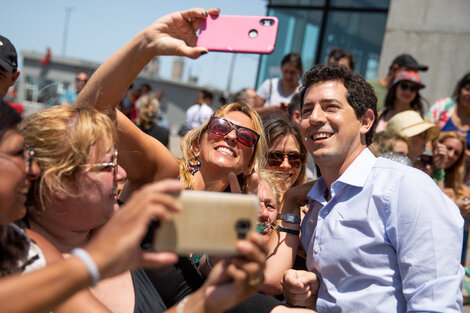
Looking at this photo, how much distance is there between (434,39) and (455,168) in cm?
367

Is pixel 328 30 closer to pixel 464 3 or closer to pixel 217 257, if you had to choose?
pixel 464 3

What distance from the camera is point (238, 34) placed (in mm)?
2113

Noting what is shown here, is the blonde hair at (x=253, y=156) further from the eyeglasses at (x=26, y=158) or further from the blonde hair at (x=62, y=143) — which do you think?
the eyeglasses at (x=26, y=158)

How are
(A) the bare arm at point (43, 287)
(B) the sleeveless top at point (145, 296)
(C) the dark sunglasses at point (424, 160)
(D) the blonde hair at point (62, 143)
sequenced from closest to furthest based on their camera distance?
(A) the bare arm at point (43, 287), (D) the blonde hair at point (62, 143), (B) the sleeveless top at point (145, 296), (C) the dark sunglasses at point (424, 160)

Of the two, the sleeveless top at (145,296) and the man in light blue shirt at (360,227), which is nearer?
the sleeveless top at (145,296)

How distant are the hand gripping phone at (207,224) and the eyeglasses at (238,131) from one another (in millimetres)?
1845

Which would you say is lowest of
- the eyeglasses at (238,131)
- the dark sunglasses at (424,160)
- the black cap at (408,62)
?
the dark sunglasses at (424,160)

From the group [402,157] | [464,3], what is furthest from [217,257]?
[464,3]

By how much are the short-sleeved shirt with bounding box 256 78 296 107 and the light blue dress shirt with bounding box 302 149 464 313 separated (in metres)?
3.62

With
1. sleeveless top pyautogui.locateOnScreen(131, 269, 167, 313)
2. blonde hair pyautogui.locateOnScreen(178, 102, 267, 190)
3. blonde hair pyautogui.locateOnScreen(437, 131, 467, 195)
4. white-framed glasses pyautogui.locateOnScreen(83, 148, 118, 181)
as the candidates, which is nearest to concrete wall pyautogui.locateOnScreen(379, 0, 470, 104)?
blonde hair pyautogui.locateOnScreen(437, 131, 467, 195)

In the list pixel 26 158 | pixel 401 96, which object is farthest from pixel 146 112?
pixel 26 158

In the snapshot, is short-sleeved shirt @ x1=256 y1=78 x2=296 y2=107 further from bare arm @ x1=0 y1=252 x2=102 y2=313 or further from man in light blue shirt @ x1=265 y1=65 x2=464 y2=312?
bare arm @ x1=0 y1=252 x2=102 y2=313

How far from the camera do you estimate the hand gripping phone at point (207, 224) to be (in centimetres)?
121

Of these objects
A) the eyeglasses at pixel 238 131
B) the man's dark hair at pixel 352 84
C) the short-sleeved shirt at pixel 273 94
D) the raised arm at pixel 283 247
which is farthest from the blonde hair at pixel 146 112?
the man's dark hair at pixel 352 84
